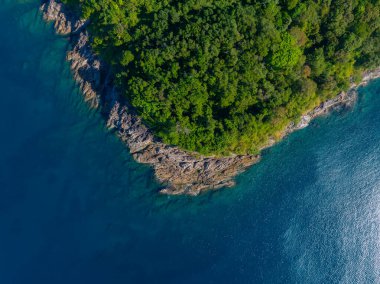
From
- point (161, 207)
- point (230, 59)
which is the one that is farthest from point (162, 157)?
point (230, 59)

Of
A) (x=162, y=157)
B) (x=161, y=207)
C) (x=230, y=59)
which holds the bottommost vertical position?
(x=161, y=207)

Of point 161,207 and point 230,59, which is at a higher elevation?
point 230,59

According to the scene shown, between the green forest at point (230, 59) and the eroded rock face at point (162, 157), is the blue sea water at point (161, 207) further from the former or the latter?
the green forest at point (230, 59)

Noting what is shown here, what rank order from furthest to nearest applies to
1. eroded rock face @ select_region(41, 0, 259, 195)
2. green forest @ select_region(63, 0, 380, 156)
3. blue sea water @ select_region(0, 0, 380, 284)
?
eroded rock face @ select_region(41, 0, 259, 195)
blue sea water @ select_region(0, 0, 380, 284)
green forest @ select_region(63, 0, 380, 156)

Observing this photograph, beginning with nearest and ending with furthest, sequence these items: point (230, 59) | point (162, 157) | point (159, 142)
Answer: point (230, 59)
point (159, 142)
point (162, 157)

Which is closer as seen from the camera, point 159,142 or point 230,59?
point 230,59

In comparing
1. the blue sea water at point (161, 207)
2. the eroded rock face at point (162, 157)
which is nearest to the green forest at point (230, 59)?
the eroded rock face at point (162, 157)

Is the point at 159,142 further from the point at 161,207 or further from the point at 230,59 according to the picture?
the point at 230,59

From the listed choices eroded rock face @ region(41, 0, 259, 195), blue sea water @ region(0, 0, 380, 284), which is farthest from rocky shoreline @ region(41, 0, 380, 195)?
blue sea water @ region(0, 0, 380, 284)

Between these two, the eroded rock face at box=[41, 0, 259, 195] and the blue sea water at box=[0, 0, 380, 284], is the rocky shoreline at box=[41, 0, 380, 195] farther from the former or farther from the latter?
the blue sea water at box=[0, 0, 380, 284]
